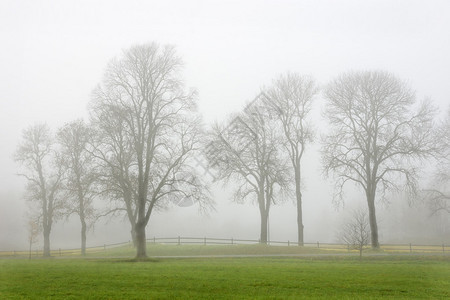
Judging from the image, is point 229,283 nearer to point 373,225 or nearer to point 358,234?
point 358,234

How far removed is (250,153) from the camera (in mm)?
41750

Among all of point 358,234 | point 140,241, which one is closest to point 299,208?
point 358,234

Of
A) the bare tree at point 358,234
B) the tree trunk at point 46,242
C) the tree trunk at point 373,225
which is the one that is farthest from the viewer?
the tree trunk at point 46,242

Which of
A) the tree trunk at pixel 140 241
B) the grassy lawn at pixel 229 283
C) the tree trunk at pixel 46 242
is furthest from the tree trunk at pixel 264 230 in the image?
the tree trunk at pixel 46 242

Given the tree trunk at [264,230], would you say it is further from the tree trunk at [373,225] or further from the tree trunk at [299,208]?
the tree trunk at [373,225]

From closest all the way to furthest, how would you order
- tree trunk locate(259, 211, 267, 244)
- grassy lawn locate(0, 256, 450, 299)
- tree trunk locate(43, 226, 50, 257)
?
grassy lawn locate(0, 256, 450, 299) → tree trunk locate(259, 211, 267, 244) → tree trunk locate(43, 226, 50, 257)

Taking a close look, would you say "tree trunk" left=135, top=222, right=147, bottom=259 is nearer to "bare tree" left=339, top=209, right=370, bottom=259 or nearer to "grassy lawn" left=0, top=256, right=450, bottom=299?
"grassy lawn" left=0, top=256, right=450, bottom=299

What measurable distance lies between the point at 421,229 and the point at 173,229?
46587 mm

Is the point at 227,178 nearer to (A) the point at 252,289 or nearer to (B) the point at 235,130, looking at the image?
(B) the point at 235,130

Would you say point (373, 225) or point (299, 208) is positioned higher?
point (299, 208)

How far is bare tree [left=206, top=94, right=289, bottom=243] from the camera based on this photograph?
4100 cm

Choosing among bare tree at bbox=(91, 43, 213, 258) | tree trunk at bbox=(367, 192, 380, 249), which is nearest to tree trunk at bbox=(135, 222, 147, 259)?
bare tree at bbox=(91, 43, 213, 258)

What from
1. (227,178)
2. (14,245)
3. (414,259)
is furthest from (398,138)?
(14,245)

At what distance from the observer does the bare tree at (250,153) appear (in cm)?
4100
